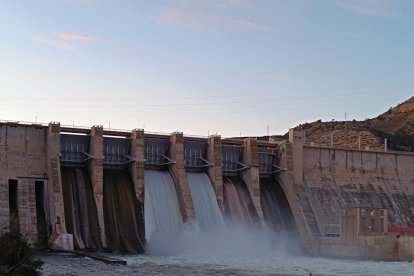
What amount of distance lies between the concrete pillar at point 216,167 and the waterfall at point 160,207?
131 inches

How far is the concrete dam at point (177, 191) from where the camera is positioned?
1825 inches

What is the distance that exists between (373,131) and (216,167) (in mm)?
46191

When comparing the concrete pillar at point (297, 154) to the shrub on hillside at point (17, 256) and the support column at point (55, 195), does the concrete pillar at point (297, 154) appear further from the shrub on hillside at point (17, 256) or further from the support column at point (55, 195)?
the shrub on hillside at point (17, 256)

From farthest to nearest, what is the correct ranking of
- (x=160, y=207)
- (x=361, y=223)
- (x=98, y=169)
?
(x=361, y=223) → (x=160, y=207) → (x=98, y=169)

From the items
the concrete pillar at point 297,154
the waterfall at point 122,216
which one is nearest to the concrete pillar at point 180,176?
the waterfall at point 122,216

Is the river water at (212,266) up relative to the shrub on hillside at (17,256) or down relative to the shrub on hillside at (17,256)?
down

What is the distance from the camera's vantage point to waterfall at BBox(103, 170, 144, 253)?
47000 millimetres

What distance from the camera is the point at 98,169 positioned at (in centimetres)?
4856

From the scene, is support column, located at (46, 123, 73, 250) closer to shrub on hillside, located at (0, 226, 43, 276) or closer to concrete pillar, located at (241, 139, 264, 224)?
concrete pillar, located at (241, 139, 264, 224)

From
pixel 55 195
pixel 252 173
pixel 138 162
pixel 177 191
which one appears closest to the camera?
pixel 55 195

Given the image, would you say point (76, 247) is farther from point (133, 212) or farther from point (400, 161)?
point (400, 161)

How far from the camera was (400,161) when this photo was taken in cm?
6806

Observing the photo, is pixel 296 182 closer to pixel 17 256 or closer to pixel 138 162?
pixel 138 162

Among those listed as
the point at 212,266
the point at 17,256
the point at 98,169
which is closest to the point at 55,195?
the point at 98,169
